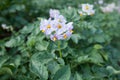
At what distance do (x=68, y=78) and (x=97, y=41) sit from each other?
2.59ft

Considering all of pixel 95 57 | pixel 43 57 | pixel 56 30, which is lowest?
pixel 95 57

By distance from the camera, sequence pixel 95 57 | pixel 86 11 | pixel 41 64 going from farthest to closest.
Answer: pixel 86 11
pixel 95 57
pixel 41 64

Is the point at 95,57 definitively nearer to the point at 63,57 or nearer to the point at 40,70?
the point at 63,57

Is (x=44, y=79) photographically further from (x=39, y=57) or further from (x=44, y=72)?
(x=39, y=57)

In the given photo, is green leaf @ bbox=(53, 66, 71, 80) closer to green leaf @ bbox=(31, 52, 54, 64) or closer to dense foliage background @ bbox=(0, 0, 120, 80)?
dense foliage background @ bbox=(0, 0, 120, 80)

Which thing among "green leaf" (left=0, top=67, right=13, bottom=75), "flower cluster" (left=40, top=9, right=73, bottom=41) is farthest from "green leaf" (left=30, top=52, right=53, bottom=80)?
"green leaf" (left=0, top=67, right=13, bottom=75)

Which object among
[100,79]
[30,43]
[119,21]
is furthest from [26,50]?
[119,21]

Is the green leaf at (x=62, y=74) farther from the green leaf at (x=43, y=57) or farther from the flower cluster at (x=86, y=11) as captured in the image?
the flower cluster at (x=86, y=11)

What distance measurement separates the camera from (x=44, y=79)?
58.6 inches

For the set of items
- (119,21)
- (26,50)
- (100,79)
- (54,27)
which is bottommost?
(119,21)

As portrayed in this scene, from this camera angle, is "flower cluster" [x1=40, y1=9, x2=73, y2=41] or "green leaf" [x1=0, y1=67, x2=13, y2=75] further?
"green leaf" [x1=0, y1=67, x2=13, y2=75]

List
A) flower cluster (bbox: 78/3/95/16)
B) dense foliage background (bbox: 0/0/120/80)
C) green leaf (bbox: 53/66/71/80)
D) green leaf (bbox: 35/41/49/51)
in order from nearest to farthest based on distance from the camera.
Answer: green leaf (bbox: 53/66/71/80), dense foliage background (bbox: 0/0/120/80), green leaf (bbox: 35/41/49/51), flower cluster (bbox: 78/3/95/16)

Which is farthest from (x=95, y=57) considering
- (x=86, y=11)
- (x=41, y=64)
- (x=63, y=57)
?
(x=41, y=64)

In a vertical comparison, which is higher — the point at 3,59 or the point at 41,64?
the point at 41,64
